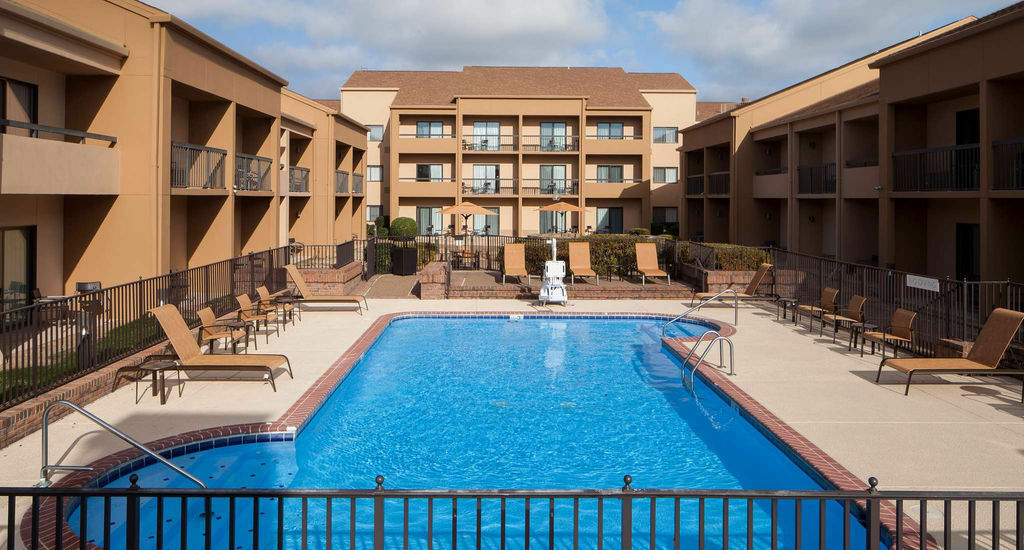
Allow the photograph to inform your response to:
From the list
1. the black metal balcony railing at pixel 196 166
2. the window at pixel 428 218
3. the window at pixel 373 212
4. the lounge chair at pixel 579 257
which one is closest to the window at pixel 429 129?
the window at pixel 428 218

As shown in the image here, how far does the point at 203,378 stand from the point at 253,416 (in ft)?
8.90

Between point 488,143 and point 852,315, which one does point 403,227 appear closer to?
point 488,143

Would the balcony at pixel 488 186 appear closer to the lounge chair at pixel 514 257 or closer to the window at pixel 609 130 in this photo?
the window at pixel 609 130

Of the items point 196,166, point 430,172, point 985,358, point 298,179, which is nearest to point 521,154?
point 430,172

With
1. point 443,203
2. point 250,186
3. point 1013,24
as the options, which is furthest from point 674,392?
point 443,203

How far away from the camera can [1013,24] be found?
16078 millimetres

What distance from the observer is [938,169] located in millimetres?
20516

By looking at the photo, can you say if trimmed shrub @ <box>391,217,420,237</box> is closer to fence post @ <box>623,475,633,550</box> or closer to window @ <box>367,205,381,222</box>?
window @ <box>367,205,381,222</box>

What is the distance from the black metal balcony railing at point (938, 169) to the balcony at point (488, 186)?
2955 centimetres

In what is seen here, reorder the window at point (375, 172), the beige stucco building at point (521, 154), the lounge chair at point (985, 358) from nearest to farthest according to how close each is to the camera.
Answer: the lounge chair at point (985, 358) → the beige stucco building at point (521, 154) → the window at point (375, 172)

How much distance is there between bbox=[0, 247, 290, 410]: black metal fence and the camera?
933 cm

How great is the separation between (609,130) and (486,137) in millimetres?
7949

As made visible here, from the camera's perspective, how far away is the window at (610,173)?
167 feet

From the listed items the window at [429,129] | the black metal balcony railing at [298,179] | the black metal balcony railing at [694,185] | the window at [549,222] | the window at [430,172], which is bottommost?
the window at [549,222]
